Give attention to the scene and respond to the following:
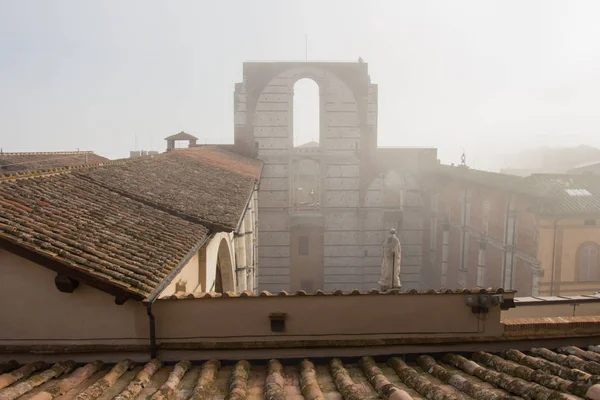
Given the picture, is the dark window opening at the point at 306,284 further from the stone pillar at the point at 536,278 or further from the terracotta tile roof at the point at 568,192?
the terracotta tile roof at the point at 568,192

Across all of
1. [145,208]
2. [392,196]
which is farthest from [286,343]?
[392,196]

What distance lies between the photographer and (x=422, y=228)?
90.2 ft

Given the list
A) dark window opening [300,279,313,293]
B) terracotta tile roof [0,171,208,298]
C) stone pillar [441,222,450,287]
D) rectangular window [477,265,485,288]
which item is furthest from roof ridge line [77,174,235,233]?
dark window opening [300,279,313,293]

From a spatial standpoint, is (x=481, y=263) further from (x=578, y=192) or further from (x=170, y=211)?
(x=170, y=211)

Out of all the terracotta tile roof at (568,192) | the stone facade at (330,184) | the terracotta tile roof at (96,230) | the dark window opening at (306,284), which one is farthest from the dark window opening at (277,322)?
the dark window opening at (306,284)

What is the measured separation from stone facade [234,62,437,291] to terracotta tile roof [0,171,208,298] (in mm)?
17328

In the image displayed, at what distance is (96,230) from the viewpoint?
22.9 feet

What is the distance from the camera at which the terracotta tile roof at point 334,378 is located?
445cm

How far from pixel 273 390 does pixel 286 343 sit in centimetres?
151

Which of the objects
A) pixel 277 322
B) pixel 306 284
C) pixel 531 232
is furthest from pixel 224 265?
pixel 306 284

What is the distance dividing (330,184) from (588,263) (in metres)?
12.9

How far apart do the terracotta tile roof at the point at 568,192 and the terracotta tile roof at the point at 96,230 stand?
1354 cm

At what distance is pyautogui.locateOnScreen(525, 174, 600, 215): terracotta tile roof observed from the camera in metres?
17.3

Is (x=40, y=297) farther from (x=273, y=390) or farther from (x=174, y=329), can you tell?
(x=273, y=390)
